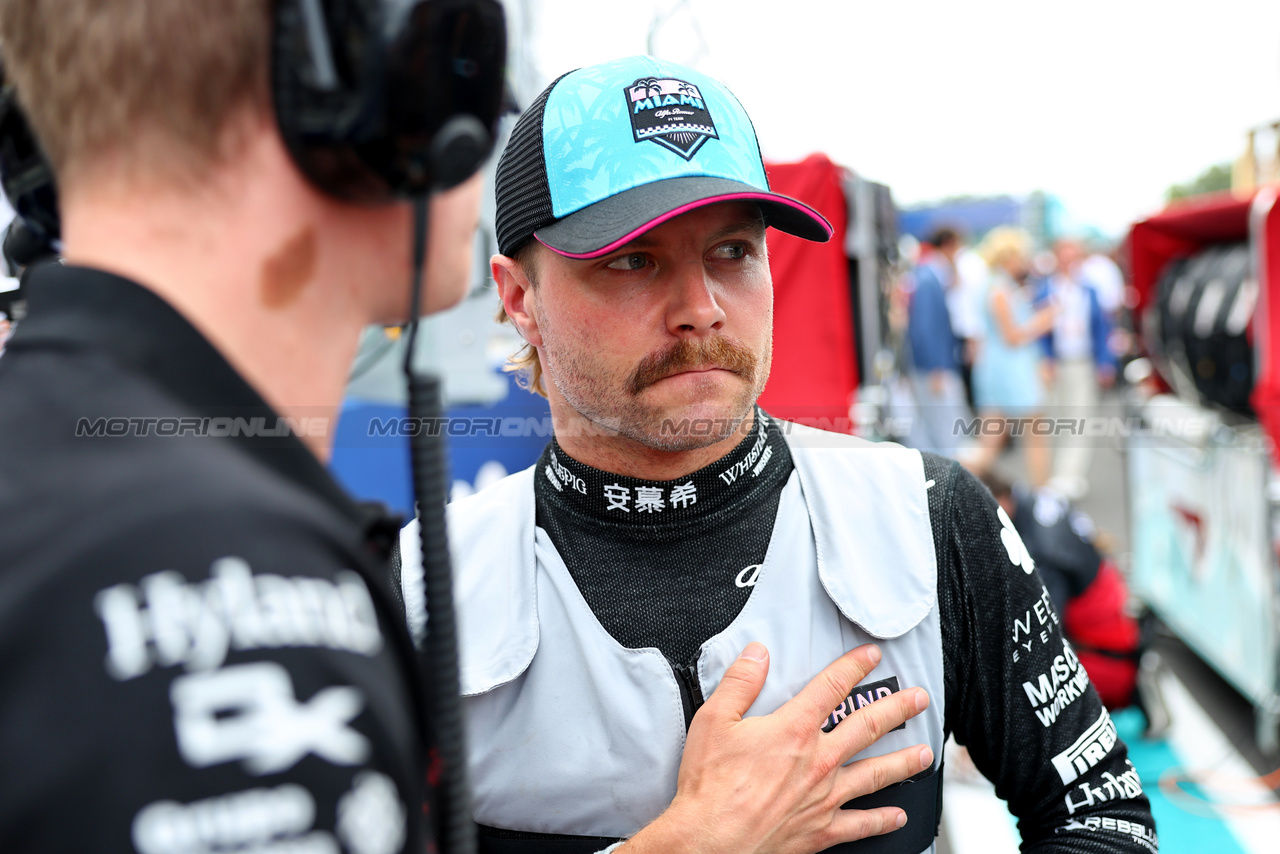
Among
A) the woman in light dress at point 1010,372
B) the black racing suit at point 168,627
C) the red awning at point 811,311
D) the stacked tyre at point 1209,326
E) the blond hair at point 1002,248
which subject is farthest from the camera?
the blond hair at point 1002,248

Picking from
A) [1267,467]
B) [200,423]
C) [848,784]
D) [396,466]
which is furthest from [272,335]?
[1267,467]

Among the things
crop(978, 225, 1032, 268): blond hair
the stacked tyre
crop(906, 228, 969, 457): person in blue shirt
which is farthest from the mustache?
crop(978, 225, 1032, 268): blond hair

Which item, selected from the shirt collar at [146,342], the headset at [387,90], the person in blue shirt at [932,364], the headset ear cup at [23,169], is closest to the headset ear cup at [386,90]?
the headset at [387,90]

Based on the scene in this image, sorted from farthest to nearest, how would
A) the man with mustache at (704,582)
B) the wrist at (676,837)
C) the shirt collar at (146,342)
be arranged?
the man with mustache at (704,582) < the wrist at (676,837) < the shirt collar at (146,342)

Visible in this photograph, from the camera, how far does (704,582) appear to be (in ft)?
4.45

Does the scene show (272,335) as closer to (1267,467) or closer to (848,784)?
(848,784)

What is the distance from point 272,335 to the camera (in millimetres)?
645

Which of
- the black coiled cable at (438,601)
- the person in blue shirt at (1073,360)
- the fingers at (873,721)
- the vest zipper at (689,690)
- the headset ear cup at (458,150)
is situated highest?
the headset ear cup at (458,150)

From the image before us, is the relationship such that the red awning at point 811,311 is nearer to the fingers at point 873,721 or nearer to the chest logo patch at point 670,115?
the chest logo patch at point 670,115

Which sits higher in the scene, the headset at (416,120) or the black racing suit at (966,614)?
the headset at (416,120)

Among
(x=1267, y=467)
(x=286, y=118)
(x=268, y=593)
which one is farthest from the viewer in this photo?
(x=1267, y=467)

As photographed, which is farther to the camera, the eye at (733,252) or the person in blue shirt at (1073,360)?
the person in blue shirt at (1073,360)

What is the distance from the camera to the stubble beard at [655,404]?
52.9 inches

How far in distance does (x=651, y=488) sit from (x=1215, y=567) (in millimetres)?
3891
